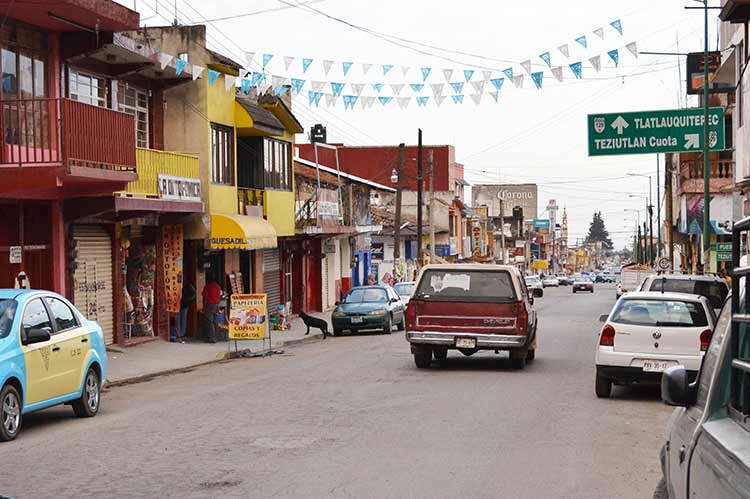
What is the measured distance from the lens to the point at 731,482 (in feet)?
13.1

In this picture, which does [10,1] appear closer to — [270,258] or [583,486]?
→ [583,486]

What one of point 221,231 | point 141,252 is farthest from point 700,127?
point 141,252

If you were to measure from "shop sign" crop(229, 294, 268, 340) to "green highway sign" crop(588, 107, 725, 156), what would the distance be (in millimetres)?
10700

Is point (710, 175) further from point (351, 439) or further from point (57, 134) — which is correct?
point (351, 439)

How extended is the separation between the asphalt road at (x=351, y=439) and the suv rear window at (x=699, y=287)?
176 inches

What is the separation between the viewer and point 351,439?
1178 centimetres

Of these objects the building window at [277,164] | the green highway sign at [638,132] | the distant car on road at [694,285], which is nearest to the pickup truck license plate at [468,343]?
the distant car on road at [694,285]

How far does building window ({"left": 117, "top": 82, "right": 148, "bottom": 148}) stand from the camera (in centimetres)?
2753

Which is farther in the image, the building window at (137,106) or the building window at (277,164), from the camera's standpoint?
the building window at (277,164)

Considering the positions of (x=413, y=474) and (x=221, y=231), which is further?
(x=221, y=231)

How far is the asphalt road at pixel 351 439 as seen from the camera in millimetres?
9312

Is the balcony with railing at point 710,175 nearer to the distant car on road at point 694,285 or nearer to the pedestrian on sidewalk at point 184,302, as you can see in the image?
the distant car on road at point 694,285

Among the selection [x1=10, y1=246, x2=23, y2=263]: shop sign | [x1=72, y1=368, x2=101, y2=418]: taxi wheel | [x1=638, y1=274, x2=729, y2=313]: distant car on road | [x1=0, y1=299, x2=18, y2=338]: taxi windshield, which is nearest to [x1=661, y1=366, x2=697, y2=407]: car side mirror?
[x1=0, y1=299, x2=18, y2=338]: taxi windshield

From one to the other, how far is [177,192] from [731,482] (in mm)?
24961
